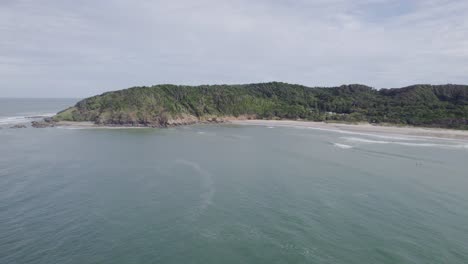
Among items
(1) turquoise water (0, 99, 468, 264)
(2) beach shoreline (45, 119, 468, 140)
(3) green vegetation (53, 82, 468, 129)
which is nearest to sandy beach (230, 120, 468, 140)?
(2) beach shoreline (45, 119, 468, 140)

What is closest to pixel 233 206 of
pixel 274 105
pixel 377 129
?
pixel 377 129

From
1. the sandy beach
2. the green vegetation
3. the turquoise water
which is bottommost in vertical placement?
the turquoise water

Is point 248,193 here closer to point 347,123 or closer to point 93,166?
point 93,166

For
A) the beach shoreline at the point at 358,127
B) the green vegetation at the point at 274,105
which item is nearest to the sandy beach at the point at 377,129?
the beach shoreline at the point at 358,127

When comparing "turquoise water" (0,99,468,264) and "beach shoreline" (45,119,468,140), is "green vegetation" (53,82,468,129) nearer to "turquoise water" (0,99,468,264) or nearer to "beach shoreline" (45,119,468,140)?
"beach shoreline" (45,119,468,140)

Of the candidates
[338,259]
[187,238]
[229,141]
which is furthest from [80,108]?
[338,259]
